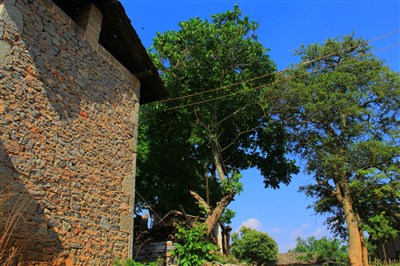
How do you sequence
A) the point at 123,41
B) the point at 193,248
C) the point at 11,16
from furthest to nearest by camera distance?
the point at 193,248, the point at 123,41, the point at 11,16

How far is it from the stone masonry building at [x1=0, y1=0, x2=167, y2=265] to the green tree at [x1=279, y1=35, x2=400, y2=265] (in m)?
10.8

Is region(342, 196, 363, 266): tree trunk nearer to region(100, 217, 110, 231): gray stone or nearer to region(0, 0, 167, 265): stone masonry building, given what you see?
region(0, 0, 167, 265): stone masonry building

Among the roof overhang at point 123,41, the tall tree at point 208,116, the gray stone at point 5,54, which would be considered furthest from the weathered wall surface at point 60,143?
the tall tree at point 208,116

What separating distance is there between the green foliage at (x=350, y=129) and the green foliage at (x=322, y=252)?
11926 millimetres

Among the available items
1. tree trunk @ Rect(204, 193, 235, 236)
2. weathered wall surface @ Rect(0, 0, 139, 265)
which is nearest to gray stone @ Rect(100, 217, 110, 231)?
weathered wall surface @ Rect(0, 0, 139, 265)

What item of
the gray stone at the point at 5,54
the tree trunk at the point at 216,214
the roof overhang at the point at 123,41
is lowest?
the tree trunk at the point at 216,214

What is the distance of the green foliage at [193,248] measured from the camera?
10086mm

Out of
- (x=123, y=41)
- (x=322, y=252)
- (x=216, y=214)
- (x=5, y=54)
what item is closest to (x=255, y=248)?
(x=322, y=252)

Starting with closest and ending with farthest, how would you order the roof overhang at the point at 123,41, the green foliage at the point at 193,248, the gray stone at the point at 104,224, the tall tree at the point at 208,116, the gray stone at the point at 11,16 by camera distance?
1. the gray stone at the point at 11,16
2. the gray stone at the point at 104,224
3. the roof overhang at the point at 123,41
4. the green foliage at the point at 193,248
5. the tall tree at the point at 208,116

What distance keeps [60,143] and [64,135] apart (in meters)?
0.19

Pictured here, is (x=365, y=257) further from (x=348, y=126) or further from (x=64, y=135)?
(x=64, y=135)

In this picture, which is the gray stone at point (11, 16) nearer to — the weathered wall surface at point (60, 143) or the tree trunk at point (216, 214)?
the weathered wall surface at point (60, 143)

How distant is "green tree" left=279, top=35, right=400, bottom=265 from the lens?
55.3 ft

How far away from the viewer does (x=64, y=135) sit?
6547mm
